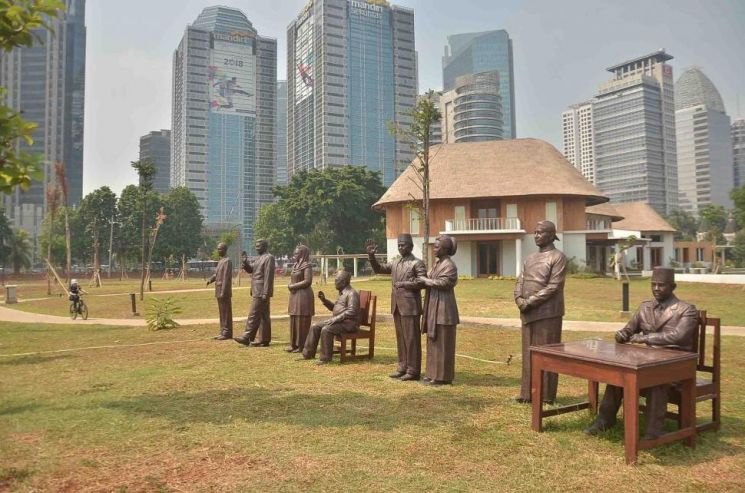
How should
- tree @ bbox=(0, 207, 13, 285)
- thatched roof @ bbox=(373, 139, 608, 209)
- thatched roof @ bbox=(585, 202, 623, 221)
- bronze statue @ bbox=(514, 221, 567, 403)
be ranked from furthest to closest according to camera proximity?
tree @ bbox=(0, 207, 13, 285), thatched roof @ bbox=(585, 202, 623, 221), thatched roof @ bbox=(373, 139, 608, 209), bronze statue @ bbox=(514, 221, 567, 403)

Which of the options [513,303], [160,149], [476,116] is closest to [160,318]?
[513,303]

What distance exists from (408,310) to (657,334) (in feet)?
11.1

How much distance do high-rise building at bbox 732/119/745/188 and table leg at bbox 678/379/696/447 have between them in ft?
643

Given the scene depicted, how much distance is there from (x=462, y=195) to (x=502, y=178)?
3131mm

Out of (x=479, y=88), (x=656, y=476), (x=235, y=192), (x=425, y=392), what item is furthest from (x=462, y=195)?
(x=479, y=88)

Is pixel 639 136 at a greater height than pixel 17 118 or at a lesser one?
greater

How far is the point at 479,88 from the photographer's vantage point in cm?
14788

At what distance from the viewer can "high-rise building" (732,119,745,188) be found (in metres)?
166

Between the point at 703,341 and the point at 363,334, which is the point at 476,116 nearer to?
the point at 363,334

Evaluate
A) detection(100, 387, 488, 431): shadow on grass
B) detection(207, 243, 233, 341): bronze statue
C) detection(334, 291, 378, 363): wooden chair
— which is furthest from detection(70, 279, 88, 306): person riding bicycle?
detection(100, 387, 488, 431): shadow on grass

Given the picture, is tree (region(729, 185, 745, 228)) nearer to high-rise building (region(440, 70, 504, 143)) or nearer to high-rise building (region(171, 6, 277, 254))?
high-rise building (region(440, 70, 504, 143))

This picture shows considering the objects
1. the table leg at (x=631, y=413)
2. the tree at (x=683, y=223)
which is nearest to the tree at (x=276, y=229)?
the table leg at (x=631, y=413)

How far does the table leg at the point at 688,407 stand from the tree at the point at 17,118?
5.51 metres

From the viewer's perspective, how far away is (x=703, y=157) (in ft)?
509
